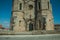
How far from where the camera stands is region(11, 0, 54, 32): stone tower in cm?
2669

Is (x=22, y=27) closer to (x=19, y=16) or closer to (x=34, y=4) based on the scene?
(x=19, y=16)

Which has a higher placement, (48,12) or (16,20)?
(48,12)

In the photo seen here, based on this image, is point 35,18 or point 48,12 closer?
point 48,12

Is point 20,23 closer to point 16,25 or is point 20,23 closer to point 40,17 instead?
point 16,25

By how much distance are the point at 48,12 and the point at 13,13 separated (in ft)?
28.6

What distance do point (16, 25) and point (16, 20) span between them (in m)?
1.27

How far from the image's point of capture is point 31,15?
29.4 meters

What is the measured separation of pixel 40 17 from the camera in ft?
89.7

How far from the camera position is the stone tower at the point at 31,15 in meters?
26.7

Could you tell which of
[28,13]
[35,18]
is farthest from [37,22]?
[28,13]

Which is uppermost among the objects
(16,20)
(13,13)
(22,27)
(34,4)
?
(34,4)

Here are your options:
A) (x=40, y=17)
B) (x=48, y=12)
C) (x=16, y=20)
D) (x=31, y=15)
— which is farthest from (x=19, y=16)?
(x=48, y=12)

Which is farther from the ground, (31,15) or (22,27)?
(31,15)

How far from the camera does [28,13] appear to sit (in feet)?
97.1
